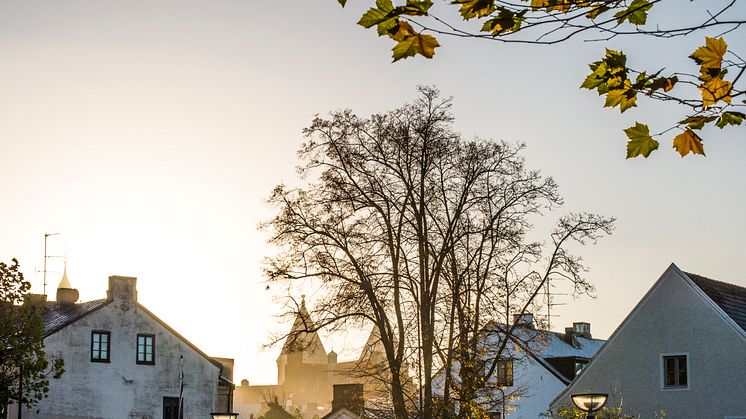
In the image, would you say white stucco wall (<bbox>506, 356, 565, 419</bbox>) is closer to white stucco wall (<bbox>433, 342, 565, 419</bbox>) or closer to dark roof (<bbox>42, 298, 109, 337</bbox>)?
white stucco wall (<bbox>433, 342, 565, 419</bbox>)

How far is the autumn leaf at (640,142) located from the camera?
17.9ft

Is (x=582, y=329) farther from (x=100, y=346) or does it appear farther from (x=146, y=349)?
(x=100, y=346)

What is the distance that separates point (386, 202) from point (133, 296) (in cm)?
1949

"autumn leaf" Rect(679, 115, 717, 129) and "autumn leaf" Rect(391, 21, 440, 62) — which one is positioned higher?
"autumn leaf" Rect(391, 21, 440, 62)

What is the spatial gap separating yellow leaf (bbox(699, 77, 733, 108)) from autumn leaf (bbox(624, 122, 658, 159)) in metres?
0.37

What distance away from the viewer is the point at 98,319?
4678 cm

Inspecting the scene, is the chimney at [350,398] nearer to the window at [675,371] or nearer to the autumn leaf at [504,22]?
the window at [675,371]

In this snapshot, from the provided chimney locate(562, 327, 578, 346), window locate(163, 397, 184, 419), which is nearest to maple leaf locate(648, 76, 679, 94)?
window locate(163, 397, 184, 419)

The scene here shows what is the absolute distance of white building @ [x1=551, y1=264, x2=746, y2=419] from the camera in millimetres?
33656

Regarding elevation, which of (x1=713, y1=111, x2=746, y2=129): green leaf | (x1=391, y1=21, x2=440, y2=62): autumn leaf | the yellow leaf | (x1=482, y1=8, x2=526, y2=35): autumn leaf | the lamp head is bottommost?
the lamp head

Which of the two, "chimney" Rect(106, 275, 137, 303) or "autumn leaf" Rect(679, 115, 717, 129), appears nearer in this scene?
"autumn leaf" Rect(679, 115, 717, 129)

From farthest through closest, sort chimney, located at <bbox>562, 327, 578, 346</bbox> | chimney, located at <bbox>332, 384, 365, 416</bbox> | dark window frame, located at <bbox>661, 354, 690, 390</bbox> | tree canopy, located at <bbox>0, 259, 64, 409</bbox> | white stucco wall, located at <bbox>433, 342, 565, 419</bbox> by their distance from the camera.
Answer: chimney, located at <bbox>562, 327, 578, 346</bbox>, white stucco wall, located at <bbox>433, 342, 565, 419</bbox>, dark window frame, located at <bbox>661, 354, 690, 390</bbox>, chimney, located at <bbox>332, 384, 365, 416</bbox>, tree canopy, located at <bbox>0, 259, 64, 409</bbox>

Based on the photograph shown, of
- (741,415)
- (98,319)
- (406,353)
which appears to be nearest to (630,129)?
(406,353)

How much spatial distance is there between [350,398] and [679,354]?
10969mm
